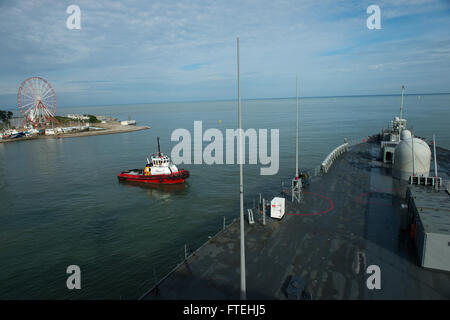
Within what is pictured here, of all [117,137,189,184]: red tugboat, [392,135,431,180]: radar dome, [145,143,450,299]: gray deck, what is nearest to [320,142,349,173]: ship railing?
[392,135,431,180]: radar dome

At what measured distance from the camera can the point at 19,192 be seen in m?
40.0

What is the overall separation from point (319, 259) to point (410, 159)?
66.5 ft

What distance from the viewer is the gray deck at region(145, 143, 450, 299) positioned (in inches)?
463

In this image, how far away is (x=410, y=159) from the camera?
27609mm

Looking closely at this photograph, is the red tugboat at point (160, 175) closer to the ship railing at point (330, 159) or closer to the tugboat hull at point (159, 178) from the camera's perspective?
the tugboat hull at point (159, 178)

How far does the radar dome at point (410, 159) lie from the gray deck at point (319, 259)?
719 cm

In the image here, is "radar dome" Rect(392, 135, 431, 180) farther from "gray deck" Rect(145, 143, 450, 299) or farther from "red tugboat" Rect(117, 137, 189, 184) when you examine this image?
"red tugboat" Rect(117, 137, 189, 184)

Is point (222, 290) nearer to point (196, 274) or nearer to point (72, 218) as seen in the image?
point (196, 274)

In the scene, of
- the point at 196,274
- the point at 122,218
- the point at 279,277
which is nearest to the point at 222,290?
the point at 196,274

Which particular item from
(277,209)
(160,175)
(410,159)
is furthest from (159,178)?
(410,159)

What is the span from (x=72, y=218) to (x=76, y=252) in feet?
27.9

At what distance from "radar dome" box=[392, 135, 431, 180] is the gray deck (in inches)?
283

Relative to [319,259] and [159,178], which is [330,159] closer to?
[319,259]

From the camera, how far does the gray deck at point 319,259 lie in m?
11.8
